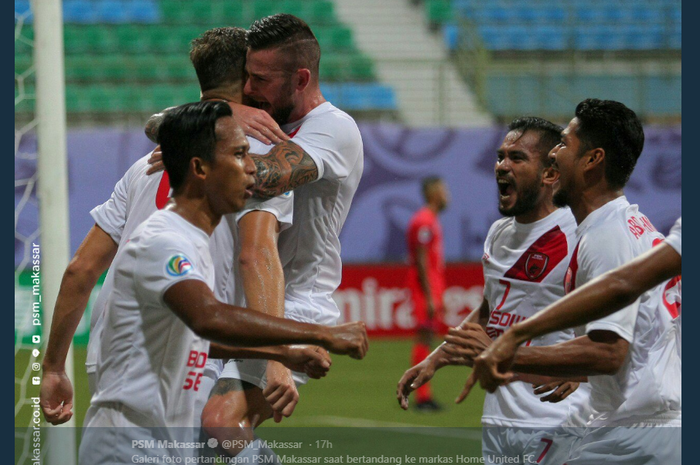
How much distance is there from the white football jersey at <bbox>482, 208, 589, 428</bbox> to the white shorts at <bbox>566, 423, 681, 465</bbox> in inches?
25.2

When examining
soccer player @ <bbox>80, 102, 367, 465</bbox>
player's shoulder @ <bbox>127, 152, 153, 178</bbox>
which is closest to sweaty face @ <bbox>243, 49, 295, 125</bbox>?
player's shoulder @ <bbox>127, 152, 153, 178</bbox>

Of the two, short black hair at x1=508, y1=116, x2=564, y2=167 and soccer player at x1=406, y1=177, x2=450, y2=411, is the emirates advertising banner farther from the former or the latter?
short black hair at x1=508, y1=116, x2=564, y2=167

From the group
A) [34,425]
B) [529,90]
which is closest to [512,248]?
[34,425]

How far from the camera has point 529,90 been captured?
51.8 feet

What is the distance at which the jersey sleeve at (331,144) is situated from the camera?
3699mm

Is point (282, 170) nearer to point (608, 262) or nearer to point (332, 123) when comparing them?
point (332, 123)

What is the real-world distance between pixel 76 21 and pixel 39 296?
43.6ft

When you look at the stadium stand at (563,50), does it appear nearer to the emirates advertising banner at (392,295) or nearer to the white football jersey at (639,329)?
the emirates advertising banner at (392,295)

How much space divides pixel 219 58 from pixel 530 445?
2098mm

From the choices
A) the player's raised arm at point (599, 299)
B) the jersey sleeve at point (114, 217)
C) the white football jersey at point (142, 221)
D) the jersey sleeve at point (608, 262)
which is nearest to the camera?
the player's raised arm at point (599, 299)

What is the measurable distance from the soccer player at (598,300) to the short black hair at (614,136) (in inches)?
29.8

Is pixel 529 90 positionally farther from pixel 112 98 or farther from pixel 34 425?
pixel 34 425

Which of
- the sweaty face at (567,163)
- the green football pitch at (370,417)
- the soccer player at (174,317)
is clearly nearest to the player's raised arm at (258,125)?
the soccer player at (174,317)

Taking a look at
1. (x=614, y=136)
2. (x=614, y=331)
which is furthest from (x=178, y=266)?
(x=614, y=136)
